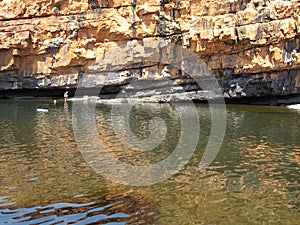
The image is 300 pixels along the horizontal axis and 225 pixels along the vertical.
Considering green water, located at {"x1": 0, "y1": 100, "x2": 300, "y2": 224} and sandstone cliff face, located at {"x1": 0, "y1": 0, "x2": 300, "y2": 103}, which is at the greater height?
sandstone cliff face, located at {"x1": 0, "y1": 0, "x2": 300, "y2": 103}

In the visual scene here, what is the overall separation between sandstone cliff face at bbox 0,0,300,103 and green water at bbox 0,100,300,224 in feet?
60.1

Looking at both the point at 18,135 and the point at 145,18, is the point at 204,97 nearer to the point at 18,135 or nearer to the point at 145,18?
the point at 145,18

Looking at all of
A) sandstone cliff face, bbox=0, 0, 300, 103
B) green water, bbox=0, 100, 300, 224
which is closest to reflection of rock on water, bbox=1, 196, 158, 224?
green water, bbox=0, 100, 300, 224

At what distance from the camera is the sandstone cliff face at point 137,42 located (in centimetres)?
4156

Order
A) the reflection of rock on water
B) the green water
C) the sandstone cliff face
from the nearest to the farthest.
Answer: the reflection of rock on water
the green water
the sandstone cliff face

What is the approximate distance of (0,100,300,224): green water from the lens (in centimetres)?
1150

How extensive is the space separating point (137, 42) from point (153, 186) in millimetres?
34890

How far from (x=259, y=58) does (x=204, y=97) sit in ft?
27.9

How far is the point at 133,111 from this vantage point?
39.5 meters

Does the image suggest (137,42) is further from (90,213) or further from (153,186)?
(90,213)

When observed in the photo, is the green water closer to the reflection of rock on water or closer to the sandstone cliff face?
the reflection of rock on water

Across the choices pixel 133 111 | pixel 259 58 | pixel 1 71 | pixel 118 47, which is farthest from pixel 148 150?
pixel 1 71

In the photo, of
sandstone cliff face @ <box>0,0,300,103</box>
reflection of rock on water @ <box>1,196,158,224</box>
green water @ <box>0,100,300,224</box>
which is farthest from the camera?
sandstone cliff face @ <box>0,0,300,103</box>

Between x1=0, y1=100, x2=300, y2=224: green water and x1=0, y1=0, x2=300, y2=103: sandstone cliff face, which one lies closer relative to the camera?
x1=0, y1=100, x2=300, y2=224: green water
